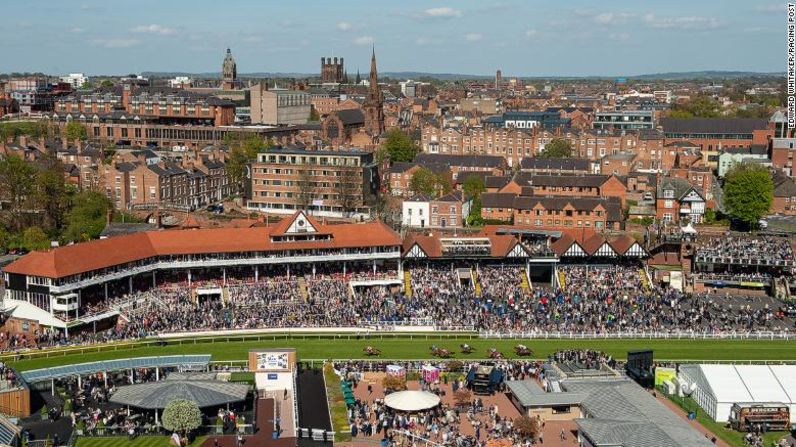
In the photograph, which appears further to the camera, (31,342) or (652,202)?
(652,202)

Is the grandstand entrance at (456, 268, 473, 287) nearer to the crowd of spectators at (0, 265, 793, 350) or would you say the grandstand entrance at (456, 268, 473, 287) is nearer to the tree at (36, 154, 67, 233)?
the crowd of spectators at (0, 265, 793, 350)

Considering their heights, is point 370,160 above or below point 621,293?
above

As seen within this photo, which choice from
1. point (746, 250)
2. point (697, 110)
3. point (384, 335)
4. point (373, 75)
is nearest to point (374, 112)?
point (373, 75)

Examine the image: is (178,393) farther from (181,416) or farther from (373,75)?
(373,75)

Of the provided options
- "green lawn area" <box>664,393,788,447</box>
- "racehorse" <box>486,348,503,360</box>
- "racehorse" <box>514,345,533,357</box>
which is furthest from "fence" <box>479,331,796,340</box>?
"green lawn area" <box>664,393,788,447</box>

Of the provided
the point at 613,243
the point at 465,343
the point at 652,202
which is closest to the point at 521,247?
the point at 613,243

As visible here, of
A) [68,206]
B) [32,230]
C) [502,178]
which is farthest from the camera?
[502,178]

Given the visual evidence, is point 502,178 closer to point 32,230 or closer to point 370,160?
A: point 370,160
